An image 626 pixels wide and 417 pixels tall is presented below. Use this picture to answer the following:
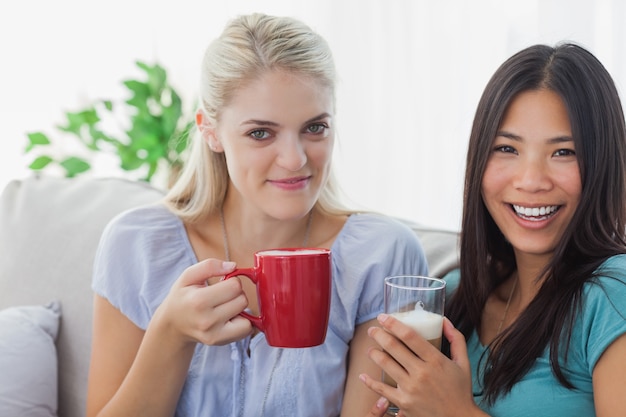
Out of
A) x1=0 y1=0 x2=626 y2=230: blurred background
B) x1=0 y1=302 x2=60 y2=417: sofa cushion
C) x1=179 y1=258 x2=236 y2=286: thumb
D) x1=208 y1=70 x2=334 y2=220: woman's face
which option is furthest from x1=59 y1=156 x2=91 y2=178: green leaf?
x1=179 y1=258 x2=236 y2=286: thumb

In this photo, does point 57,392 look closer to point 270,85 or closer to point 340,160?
point 270,85

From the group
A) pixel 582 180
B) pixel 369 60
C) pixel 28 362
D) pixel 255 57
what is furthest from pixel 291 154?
pixel 369 60

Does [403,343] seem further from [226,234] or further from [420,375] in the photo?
[226,234]

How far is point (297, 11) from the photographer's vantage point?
3.66m

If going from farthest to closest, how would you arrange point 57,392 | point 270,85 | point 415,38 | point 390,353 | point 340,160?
point 340,160
point 415,38
point 57,392
point 270,85
point 390,353

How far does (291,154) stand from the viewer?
159cm

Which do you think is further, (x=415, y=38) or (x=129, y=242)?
(x=415, y=38)

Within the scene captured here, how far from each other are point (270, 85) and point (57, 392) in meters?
1.05

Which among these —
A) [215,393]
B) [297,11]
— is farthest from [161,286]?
[297,11]

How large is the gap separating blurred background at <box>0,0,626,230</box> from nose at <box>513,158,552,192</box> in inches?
33.9

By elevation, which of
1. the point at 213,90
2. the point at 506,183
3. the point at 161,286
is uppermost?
the point at 213,90

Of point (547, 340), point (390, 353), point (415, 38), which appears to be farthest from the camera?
point (415, 38)

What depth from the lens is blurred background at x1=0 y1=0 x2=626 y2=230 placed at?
2.98m

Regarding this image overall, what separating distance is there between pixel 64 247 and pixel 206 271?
3.04ft
